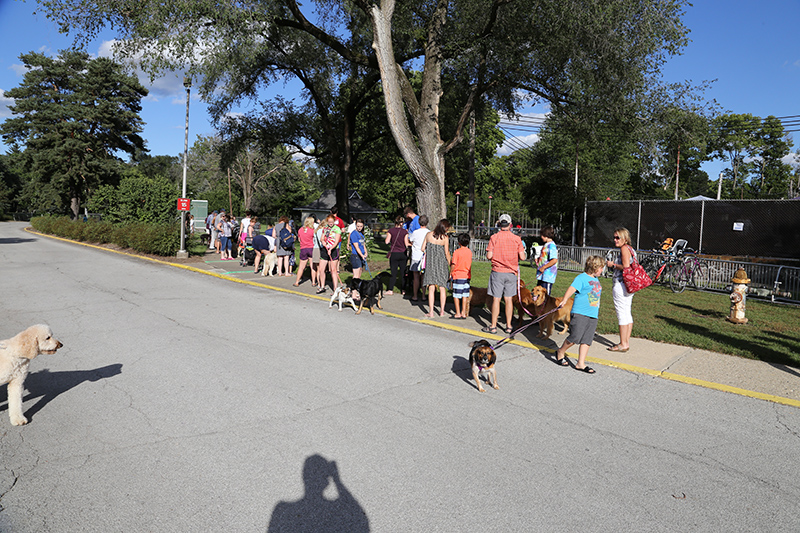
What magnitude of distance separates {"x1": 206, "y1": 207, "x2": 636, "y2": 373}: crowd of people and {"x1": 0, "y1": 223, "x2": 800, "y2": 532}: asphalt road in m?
0.86

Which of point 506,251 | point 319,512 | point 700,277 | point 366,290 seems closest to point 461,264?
point 506,251

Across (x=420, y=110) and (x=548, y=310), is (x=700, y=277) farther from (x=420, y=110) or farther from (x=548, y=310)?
(x=420, y=110)

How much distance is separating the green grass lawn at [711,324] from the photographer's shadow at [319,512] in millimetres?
6149

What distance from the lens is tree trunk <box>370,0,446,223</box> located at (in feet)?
44.7

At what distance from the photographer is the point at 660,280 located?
15.1m

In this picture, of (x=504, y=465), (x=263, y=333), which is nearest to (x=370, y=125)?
(x=263, y=333)

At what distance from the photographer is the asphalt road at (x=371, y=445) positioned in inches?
131

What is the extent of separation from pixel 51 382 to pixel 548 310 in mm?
6583

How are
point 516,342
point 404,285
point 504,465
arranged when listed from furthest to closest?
point 404,285 < point 516,342 < point 504,465

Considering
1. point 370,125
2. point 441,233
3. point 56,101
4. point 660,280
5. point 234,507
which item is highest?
point 56,101

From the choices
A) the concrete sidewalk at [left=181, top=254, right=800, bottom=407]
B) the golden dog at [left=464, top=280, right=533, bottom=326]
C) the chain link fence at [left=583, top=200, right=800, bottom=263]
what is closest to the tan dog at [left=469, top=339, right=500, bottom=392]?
the concrete sidewalk at [left=181, top=254, right=800, bottom=407]

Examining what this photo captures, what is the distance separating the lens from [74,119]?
5319 cm

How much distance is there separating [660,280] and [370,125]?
1486cm

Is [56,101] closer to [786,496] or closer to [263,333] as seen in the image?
[263,333]
